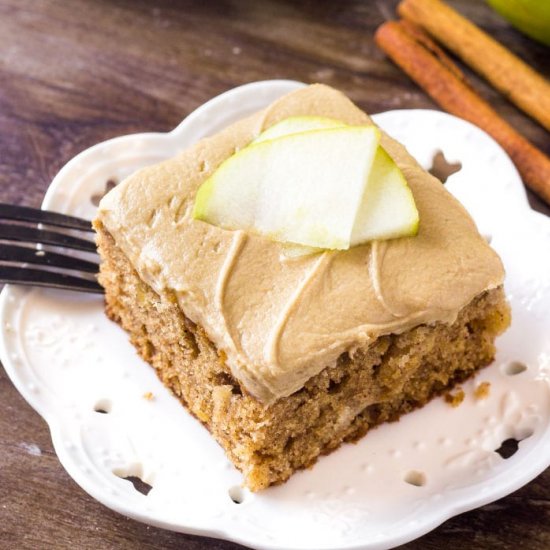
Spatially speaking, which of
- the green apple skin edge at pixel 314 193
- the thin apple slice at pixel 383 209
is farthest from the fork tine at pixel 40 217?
the thin apple slice at pixel 383 209

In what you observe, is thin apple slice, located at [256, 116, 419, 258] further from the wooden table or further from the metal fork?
the wooden table

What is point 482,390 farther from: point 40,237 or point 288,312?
point 40,237

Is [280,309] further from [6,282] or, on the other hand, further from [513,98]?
[513,98]

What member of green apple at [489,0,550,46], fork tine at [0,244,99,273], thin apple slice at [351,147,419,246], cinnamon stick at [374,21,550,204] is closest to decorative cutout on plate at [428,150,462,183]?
cinnamon stick at [374,21,550,204]

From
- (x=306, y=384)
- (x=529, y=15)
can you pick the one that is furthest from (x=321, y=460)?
(x=529, y=15)

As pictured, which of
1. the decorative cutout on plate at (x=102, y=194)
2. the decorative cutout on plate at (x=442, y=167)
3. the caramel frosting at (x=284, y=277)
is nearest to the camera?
the caramel frosting at (x=284, y=277)

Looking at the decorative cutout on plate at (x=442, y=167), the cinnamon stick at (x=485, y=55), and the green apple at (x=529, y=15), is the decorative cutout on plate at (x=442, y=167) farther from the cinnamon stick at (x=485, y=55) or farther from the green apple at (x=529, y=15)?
the green apple at (x=529, y=15)

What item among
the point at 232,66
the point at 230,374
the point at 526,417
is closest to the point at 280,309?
the point at 230,374
